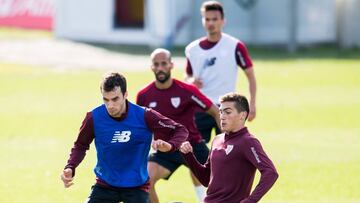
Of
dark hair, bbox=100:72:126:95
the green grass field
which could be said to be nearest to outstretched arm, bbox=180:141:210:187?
dark hair, bbox=100:72:126:95

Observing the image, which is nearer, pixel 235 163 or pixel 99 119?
pixel 235 163

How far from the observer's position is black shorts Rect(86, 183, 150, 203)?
32.5ft

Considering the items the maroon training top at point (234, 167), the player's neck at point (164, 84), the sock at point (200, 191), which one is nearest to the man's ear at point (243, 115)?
the maroon training top at point (234, 167)

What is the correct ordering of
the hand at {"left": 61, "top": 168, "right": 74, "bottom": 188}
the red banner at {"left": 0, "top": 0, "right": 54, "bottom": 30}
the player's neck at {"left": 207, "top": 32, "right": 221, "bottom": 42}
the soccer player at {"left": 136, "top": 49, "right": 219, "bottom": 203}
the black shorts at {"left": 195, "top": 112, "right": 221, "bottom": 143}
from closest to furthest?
the hand at {"left": 61, "top": 168, "right": 74, "bottom": 188} < the soccer player at {"left": 136, "top": 49, "right": 219, "bottom": 203} < the black shorts at {"left": 195, "top": 112, "right": 221, "bottom": 143} < the player's neck at {"left": 207, "top": 32, "right": 221, "bottom": 42} < the red banner at {"left": 0, "top": 0, "right": 54, "bottom": 30}

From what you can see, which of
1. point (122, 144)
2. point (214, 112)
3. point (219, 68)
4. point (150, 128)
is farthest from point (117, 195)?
point (219, 68)

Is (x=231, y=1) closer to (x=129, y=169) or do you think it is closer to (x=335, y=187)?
(x=335, y=187)

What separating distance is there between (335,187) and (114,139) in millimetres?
5360

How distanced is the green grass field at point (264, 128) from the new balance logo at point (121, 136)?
3.82 metres

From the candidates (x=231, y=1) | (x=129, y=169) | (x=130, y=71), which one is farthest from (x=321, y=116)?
(x=231, y=1)

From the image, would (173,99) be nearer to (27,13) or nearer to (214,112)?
(214,112)

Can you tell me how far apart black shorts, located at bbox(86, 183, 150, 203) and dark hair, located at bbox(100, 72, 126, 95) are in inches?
41.0

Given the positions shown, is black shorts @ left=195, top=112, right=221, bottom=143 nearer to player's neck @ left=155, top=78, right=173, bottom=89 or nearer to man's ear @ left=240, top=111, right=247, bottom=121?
player's neck @ left=155, top=78, right=173, bottom=89

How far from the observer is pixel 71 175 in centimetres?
970

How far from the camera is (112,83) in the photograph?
9492 millimetres
